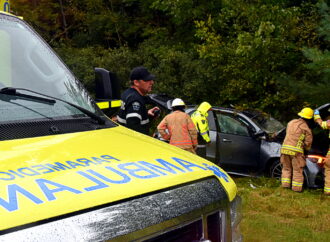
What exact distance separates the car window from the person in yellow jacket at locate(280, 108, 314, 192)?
109 cm

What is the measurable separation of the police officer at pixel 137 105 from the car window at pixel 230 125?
4862 mm

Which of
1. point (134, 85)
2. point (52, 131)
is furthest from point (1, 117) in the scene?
point (134, 85)

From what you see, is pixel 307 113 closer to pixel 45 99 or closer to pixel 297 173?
pixel 297 173

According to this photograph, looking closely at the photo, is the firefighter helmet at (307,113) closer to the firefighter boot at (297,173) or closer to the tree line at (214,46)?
the tree line at (214,46)

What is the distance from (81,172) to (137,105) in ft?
10.8

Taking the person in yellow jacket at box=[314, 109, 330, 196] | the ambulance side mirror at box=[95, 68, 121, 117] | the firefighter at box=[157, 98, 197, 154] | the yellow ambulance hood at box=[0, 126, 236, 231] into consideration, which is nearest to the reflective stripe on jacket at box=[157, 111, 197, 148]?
the firefighter at box=[157, 98, 197, 154]

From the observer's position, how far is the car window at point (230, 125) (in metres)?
9.86

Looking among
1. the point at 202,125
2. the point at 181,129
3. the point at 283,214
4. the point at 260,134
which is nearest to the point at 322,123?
the point at 260,134

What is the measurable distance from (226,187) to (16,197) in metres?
1.03

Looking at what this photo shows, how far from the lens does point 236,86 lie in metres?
14.3

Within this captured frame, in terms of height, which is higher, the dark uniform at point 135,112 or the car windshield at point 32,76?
the car windshield at point 32,76

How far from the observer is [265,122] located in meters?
10.2

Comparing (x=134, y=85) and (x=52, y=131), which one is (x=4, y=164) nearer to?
(x=52, y=131)

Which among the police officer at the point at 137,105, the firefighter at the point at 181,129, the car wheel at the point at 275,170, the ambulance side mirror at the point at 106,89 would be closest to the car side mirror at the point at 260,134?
the car wheel at the point at 275,170
